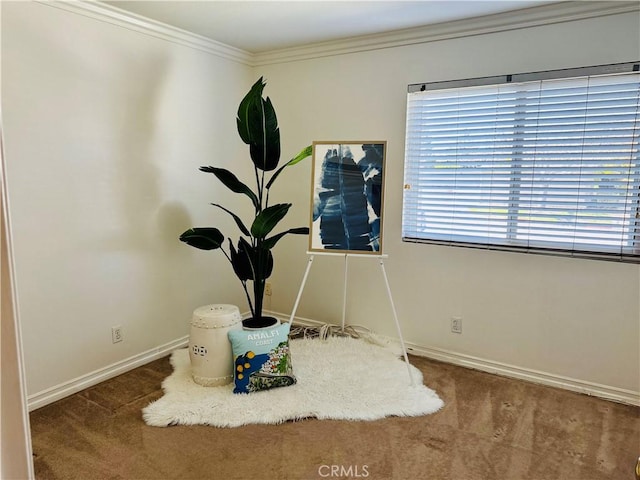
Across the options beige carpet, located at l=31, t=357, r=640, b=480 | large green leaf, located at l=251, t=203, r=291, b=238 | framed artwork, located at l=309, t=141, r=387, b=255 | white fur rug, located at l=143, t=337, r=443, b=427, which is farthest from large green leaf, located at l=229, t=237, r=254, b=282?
beige carpet, located at l=31, t=357, r=640, b=480

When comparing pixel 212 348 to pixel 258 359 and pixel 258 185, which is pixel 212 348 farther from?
pixel 258 185

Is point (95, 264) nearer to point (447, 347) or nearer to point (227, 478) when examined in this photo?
point (227, 478)

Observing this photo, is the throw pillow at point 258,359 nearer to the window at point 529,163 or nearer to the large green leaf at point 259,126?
the large green leaf at point 259,126

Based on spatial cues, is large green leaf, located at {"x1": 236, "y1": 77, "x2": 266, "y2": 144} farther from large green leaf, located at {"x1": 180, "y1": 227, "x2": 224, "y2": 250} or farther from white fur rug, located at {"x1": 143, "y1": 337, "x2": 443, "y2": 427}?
white fur rug, located at {"x1": 143, "y1": 337, "x2": 443, "y2": 427}

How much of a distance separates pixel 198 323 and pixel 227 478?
975 millimetres

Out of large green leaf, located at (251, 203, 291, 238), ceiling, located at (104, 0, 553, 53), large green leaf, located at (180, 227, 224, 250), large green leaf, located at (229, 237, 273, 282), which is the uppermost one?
ceiling, located at (104, 0, 553, 53)

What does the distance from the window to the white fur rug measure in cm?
104

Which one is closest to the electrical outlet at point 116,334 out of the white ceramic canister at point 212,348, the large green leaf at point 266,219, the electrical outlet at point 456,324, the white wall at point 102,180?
the white wall at point 102,180

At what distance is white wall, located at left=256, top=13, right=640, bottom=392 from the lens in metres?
2.65

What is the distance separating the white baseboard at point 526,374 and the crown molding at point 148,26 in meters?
2.62

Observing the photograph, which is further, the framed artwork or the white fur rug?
the framed artwork

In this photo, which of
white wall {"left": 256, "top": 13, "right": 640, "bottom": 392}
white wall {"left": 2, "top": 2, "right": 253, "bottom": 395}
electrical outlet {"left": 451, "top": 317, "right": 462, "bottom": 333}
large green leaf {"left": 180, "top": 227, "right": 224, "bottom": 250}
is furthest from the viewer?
electrical outlet {"left": 451, "top": 317, "right": 462, "bottom": 333}

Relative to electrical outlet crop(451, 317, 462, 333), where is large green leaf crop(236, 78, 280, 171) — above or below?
above

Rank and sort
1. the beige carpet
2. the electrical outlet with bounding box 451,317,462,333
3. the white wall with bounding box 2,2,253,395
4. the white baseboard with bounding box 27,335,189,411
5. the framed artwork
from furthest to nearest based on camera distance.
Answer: the electrical outlet with bounding box 451,317,462,333, the framed artwork, the white baseboard with bounding box 27,335,189,411, the white wall with bounding box 2,2,253,395, the beige carpet
